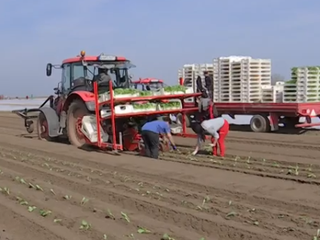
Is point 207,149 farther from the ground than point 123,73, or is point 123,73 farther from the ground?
point 123,73

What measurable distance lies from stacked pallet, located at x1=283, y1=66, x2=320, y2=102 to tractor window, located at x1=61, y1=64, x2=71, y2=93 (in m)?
5.77

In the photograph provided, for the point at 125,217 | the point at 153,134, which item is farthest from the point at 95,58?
the point at 125,217

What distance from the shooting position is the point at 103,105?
1045 cm

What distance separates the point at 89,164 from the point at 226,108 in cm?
662

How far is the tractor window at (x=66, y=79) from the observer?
12018 mm

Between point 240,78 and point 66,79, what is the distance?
5.23 meters

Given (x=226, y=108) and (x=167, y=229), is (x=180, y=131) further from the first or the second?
(x=167, y=229)

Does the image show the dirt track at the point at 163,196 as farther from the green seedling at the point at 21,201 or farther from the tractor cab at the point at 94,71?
the tractor cab at the point at 94,71

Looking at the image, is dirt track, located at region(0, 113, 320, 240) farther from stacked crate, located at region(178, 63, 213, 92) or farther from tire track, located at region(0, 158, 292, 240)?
stacked crate, located at region(178, 63, 213, 92)

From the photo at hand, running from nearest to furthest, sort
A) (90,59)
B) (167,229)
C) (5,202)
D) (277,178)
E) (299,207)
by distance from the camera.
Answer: (167,229) → (299,207) → (5,202) → (277,178) → (90,59)

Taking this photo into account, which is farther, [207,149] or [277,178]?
[207,149]

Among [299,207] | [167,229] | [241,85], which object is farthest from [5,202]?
[241,85]

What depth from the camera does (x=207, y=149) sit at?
10734 mm

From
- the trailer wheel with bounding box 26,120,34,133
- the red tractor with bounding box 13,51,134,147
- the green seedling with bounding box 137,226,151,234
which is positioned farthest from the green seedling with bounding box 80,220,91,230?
the trailer wheel with bounding box 26,120,34,133
